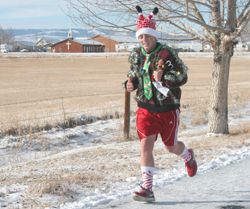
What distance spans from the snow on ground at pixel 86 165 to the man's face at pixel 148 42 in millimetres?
1404

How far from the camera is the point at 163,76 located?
530 centimetres

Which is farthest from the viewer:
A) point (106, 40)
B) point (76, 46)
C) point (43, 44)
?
point (43, 44)

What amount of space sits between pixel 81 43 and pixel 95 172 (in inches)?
5087

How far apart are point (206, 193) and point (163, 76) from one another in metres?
1.26

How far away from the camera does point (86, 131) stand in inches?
468

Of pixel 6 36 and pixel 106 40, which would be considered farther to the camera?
pixel 6 36

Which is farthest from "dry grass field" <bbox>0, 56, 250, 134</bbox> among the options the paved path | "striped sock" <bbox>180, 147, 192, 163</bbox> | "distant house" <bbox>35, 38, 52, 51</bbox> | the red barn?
"distant house" <bbox>35, 38, 52, 51</bbox>

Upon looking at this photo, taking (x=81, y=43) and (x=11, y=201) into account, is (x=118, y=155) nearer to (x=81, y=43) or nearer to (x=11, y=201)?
(x=11, y=201)

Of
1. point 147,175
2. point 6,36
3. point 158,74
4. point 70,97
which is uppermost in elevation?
point 6,36

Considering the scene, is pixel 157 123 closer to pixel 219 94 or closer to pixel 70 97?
pixel 219 94

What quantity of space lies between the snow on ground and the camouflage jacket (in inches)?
36.6

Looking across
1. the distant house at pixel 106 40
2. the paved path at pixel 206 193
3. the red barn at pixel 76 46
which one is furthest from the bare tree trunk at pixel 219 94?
the red barn at pixel 76 46

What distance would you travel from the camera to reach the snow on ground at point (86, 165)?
5527mm

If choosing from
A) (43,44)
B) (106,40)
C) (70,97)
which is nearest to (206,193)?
(70,97)
